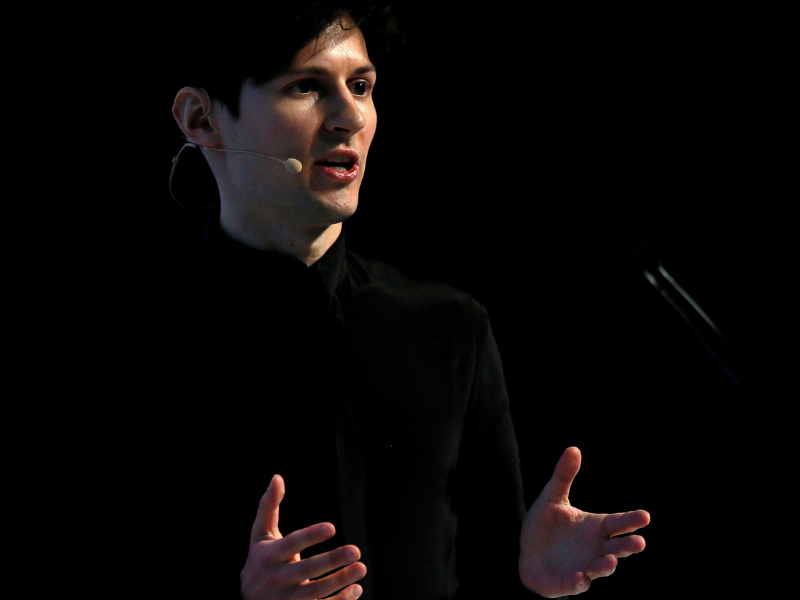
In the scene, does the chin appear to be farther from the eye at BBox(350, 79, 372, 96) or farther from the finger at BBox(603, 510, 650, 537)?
the finger at BBox(603, 510, 650, 537)

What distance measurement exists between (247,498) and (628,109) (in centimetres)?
145

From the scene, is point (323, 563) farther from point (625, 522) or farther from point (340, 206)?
point (340, 206)

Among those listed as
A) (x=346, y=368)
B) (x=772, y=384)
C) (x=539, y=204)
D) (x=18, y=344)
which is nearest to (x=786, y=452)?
(x=772, y=384)

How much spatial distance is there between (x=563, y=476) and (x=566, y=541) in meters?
0.12

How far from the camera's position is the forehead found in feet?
4.18

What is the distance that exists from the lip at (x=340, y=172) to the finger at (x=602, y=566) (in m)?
0.79

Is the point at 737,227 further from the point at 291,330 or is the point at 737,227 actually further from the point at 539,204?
the point at 291,330

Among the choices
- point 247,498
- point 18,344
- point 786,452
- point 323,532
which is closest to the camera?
point 323,532

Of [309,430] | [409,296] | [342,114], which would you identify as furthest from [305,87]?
[309,430]

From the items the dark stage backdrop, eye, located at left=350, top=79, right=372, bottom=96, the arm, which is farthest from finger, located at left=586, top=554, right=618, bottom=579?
eye, located at left=350, top=79, right=372, bottom=96

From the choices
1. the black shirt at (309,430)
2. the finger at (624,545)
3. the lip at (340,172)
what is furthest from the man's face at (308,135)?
the finger at (624,545)

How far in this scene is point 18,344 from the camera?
159 cm

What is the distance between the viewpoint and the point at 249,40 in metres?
1.27

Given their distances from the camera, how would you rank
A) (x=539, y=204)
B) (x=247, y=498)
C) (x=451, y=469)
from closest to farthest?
1. (x=247, y=498)
2. (x=451, y=469)
3. (x=539, y=204)
